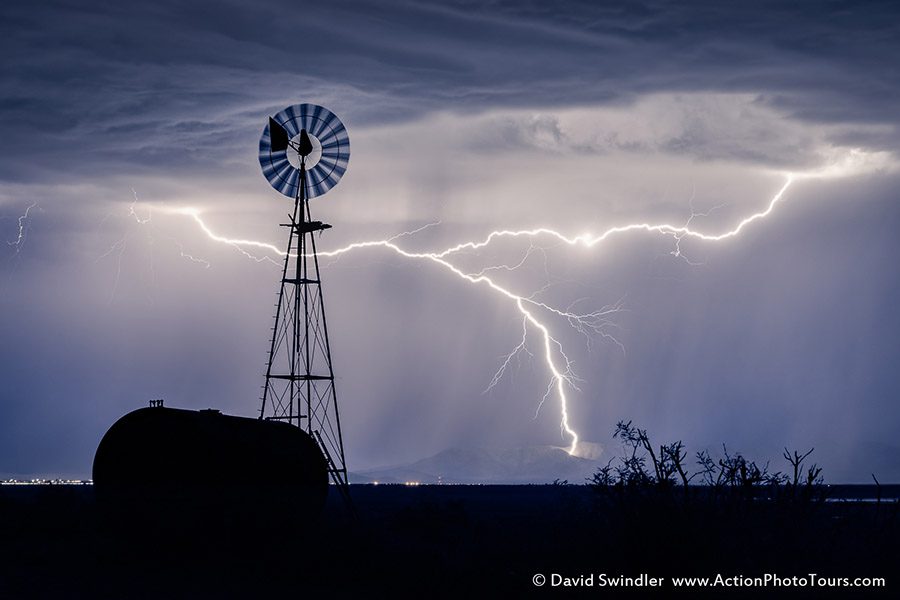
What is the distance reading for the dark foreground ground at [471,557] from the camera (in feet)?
56.3

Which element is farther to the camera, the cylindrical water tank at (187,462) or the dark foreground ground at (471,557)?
the cylindrical water tank at (187,462)

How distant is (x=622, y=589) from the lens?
16969mm

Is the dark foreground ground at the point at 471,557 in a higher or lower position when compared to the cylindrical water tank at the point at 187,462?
lower

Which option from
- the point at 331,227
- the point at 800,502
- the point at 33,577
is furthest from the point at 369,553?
the point at 331,227

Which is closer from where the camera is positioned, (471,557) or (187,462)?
(471,557)

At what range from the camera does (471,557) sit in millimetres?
22203

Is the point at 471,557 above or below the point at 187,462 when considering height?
below

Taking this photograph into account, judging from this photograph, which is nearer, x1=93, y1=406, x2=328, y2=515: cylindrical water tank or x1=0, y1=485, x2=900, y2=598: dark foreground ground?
x1=0, y1=485, x2=900, y2=598: dark foreground ground

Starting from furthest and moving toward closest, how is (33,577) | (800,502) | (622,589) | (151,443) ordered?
(151,443) → (33,577) → (800,502) → (622,589)

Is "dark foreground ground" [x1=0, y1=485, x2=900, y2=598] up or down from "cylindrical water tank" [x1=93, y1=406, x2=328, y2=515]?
down

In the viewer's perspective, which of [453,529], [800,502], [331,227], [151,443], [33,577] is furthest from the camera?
[453,529]

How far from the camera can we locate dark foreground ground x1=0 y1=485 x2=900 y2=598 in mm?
17172

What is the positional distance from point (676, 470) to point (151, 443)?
11.4 m

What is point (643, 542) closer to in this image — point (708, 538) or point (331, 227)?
point (708, 538)
